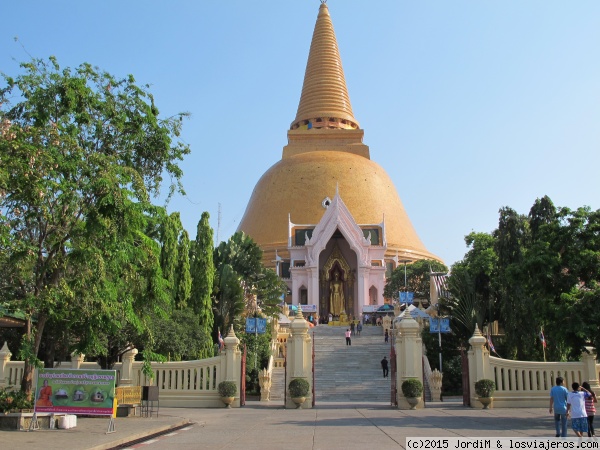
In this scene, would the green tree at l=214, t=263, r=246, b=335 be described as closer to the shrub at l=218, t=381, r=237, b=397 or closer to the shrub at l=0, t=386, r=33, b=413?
the shrub at l=218, t=381, r=237, b=397

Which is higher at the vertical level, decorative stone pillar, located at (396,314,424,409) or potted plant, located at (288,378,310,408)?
decorative stone pillar, located at (396,314,424,409)

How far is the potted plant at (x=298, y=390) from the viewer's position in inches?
744

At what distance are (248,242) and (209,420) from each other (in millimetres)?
21856

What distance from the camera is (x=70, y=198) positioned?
1385 cm

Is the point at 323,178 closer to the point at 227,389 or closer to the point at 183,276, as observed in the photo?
the point at 183,276

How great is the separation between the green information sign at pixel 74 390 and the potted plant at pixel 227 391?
21.1ft

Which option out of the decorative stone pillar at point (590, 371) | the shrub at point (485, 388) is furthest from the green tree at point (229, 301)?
the decorative stone pillar at point (590, 371)

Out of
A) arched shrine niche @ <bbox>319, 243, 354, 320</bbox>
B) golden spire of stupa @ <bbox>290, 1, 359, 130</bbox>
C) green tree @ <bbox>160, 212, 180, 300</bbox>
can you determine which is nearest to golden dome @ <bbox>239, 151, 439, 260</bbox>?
golden spire of stupa @ <bbox>290, 1, 359, 130</bbox>

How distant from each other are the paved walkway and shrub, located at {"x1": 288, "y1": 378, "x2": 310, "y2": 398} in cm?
53

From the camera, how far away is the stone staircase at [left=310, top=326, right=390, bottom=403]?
23.8m

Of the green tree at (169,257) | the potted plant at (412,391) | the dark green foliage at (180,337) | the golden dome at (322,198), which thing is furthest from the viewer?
the golden dome at (322,198)

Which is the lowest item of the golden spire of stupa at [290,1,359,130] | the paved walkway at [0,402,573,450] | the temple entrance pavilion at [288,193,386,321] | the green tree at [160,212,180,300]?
the paved walkway at [0,402,573,450]

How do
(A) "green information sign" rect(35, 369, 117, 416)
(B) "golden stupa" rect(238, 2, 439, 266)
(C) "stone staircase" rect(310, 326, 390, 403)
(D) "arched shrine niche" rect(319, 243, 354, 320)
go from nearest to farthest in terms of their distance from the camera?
(A) "green information sign" rect(35, 369, 117, 416)
(C) "stone staircase" rect(310, 326, 390, 403)
(D) "arched shrine niche" rect(319, 243, 354, 320)
(B) "golden stupa" rect(238, 2, 439, 266)

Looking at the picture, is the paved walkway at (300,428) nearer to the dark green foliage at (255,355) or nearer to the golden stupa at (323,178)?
the dark green foliage at (255,355)
